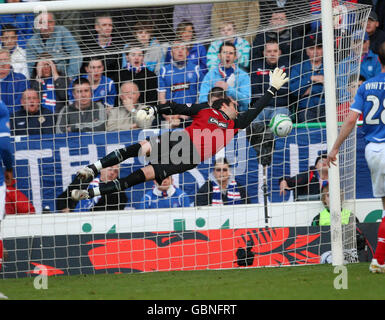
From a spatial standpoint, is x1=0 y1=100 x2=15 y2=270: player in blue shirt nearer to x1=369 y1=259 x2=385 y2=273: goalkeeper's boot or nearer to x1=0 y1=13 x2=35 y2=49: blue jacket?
x1=0 y1=13 x2=35 y2=49: blue jacket

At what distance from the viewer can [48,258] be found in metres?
9.65

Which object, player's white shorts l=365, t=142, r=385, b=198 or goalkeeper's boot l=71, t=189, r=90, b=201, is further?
goalkeeper's boot l=71, t=189, r=90, b=201

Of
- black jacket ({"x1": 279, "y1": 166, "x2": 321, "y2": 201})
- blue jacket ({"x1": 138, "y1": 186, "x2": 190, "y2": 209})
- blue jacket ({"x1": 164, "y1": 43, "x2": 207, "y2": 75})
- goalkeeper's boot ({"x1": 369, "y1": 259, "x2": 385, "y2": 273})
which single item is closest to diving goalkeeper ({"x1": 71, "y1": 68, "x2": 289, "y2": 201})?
blue jacket ({"x1": 138, "y1": 186, "x2": 190, "y2": 209})

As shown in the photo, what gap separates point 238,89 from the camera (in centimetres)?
1085

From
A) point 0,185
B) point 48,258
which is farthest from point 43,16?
point 48,258

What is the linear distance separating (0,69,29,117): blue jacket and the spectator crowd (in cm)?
2

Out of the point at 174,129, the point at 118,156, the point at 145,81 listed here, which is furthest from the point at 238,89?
the point at 118,156

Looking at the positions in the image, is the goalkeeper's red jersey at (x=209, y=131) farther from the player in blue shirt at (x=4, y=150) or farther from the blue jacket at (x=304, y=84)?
the player in blue shirt at (x=4, y=150)

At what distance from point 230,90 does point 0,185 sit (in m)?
4.88

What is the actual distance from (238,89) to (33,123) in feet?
10.8

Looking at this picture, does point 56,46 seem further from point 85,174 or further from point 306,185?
point 306,185

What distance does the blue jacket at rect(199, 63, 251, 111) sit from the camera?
10805 mm

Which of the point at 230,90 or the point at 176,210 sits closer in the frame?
the point at 176,210

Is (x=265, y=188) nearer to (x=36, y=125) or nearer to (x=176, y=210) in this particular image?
(x=176, y=210)
